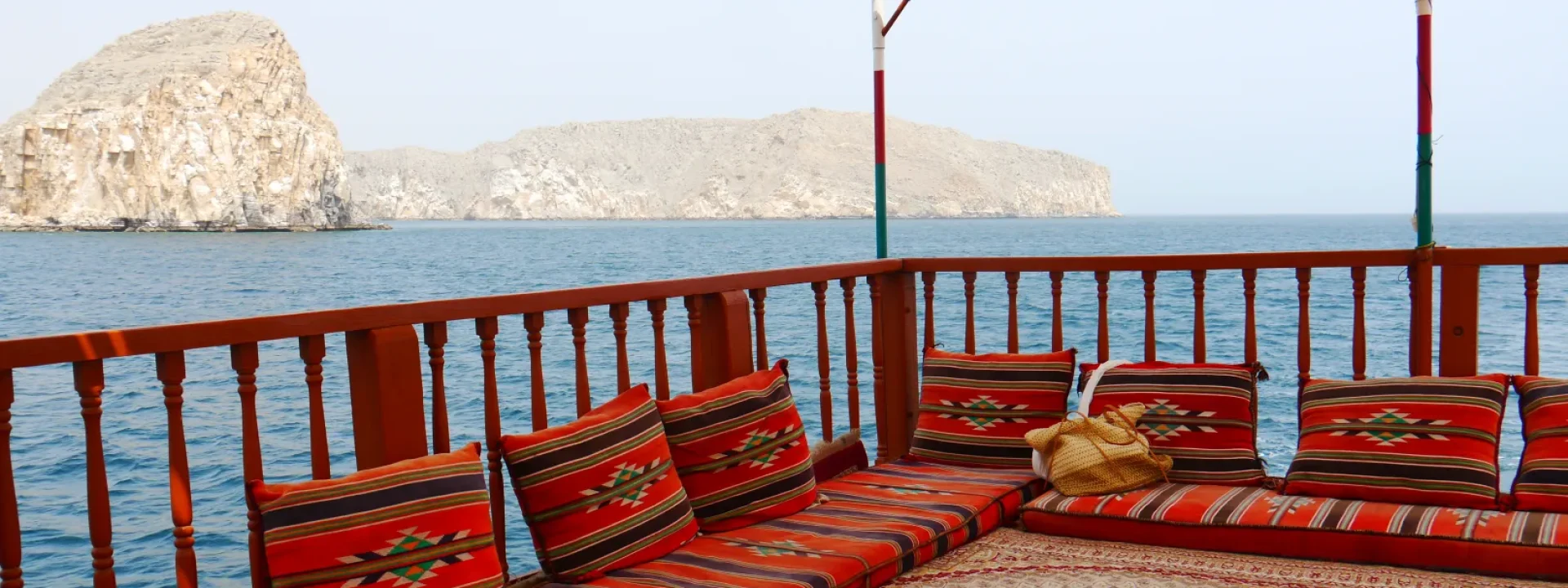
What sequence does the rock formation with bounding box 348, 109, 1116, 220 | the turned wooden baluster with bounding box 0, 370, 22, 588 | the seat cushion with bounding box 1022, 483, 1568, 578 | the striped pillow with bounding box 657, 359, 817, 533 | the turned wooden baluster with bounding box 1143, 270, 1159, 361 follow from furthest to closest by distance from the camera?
the rock formation with bounding box 348, 109, 1116, 220
the turned wooden baluster with bounding box 1143, 270, 1159, 361
the striped pillow with bounding box 657, 359, 817, 533
the seat cushion with bounding box 1022, 483, 1568, 578
the turned wooden baluster with bounding box 0, 370, 22, 588

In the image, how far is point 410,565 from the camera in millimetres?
2262

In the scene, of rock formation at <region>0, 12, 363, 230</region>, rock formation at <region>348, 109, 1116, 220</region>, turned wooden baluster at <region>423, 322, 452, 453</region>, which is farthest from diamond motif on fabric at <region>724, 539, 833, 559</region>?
rock formation at <region>348, 109, 1116, 220</region>

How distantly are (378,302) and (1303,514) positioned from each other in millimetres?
22355

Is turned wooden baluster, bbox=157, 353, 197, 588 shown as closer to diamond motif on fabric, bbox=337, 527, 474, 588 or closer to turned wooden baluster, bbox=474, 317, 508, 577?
diamond motif on fabric, bbox=337, 527, 474, 588

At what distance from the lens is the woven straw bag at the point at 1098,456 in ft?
11.3

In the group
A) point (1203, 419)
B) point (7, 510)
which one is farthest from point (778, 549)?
point (7, 510)

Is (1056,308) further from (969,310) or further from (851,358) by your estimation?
(851,358)

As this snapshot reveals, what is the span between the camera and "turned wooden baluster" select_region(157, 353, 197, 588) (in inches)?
86.4

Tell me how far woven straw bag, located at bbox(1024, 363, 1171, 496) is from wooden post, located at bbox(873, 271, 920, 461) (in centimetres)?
76

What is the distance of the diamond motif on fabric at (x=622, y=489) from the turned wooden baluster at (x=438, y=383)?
1.15 ft

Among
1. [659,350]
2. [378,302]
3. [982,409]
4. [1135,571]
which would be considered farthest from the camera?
[378,302]

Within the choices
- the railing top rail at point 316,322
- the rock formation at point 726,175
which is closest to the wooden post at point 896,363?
the railing top rail at point 316,322

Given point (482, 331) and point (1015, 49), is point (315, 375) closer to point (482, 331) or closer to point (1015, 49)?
point (482, 331)

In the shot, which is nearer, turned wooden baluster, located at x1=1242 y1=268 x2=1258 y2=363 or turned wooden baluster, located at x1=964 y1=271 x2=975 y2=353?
turned wooden baluster, located at x1=1242 y1=268 x2=1258 y2=363
